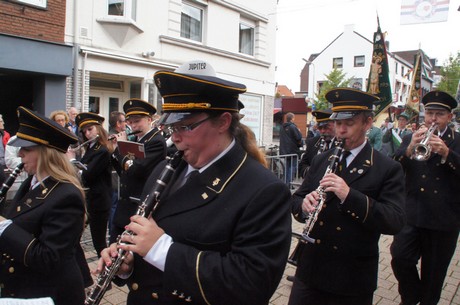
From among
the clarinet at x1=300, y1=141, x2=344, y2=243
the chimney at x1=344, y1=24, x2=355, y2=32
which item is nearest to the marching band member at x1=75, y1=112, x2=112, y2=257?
the clarinet at x1=300, y1=141, x2=344, y2=243

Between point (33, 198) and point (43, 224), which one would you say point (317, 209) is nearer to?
point (43, 224)

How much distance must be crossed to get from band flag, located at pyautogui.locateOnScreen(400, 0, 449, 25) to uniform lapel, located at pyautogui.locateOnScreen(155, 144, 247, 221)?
26.8ft

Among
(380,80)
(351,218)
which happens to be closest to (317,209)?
(351,218)

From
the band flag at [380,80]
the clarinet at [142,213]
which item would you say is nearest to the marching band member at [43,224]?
the clarinet at [142,213]

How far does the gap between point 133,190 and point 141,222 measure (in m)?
2.97

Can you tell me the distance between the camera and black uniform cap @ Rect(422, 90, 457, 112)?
426 cm

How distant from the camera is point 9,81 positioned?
11141 millimetres

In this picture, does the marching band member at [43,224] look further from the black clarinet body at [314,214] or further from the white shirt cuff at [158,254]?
the black clarinet body at [314,214]

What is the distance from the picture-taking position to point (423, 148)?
4.09 m

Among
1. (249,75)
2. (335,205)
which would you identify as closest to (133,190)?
(335,205)

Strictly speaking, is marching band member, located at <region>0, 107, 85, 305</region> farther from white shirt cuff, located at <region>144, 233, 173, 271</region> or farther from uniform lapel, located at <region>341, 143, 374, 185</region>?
uniform lapel, located at <region>341, 143, 374, 185</region>

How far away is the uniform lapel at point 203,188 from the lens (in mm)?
1917

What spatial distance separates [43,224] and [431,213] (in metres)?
3.73

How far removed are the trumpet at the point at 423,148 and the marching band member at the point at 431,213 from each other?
23mm
